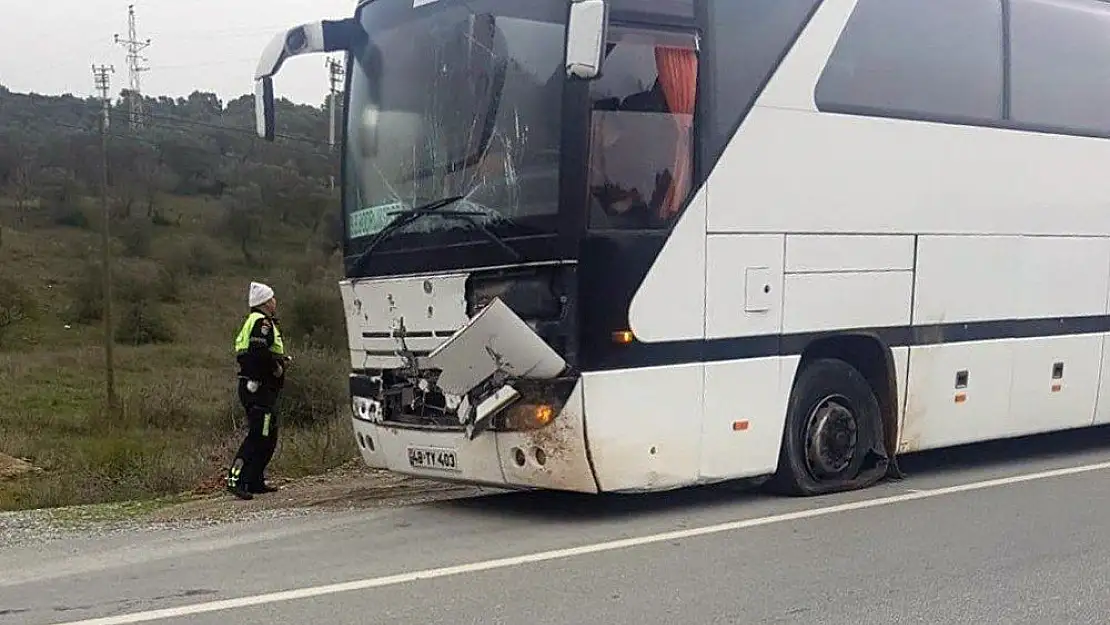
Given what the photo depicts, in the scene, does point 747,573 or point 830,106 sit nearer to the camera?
point 747,573

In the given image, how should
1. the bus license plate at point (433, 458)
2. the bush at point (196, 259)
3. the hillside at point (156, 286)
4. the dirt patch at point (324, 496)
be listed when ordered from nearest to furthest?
the bus license plate at point (433, 458)
the dirt patch at point (324, 496)
the hillside at point (156, 286)
the bush at point (196, 259)

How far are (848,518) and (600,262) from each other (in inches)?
89.0

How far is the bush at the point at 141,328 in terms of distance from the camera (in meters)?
47.0

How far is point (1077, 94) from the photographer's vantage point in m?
10.2

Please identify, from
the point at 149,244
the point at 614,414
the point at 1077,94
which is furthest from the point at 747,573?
the point at 149,244

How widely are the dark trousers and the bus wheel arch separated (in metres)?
3.84

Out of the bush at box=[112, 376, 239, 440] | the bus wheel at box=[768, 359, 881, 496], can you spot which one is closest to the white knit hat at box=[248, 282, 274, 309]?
the bus wheel at box=[768, 359, 881, 496]

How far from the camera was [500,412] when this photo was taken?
7.71m

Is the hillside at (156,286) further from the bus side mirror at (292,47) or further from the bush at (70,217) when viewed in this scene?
the bus side mirror at (292,47)

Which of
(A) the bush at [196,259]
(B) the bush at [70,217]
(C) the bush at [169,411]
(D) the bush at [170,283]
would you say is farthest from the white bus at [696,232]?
(B) the bush at [70,217]

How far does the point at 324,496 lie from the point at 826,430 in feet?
11.9

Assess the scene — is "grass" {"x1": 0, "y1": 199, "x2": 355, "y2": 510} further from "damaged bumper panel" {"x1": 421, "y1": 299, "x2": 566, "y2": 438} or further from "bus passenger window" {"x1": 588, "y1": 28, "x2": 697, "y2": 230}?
"bus passenger window" {"x1": 588, "y1": 28, "x2": 697, "y2": 230}

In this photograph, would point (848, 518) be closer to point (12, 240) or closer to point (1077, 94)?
point (1077, 94)

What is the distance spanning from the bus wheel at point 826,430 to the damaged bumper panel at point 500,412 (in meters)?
1.72
